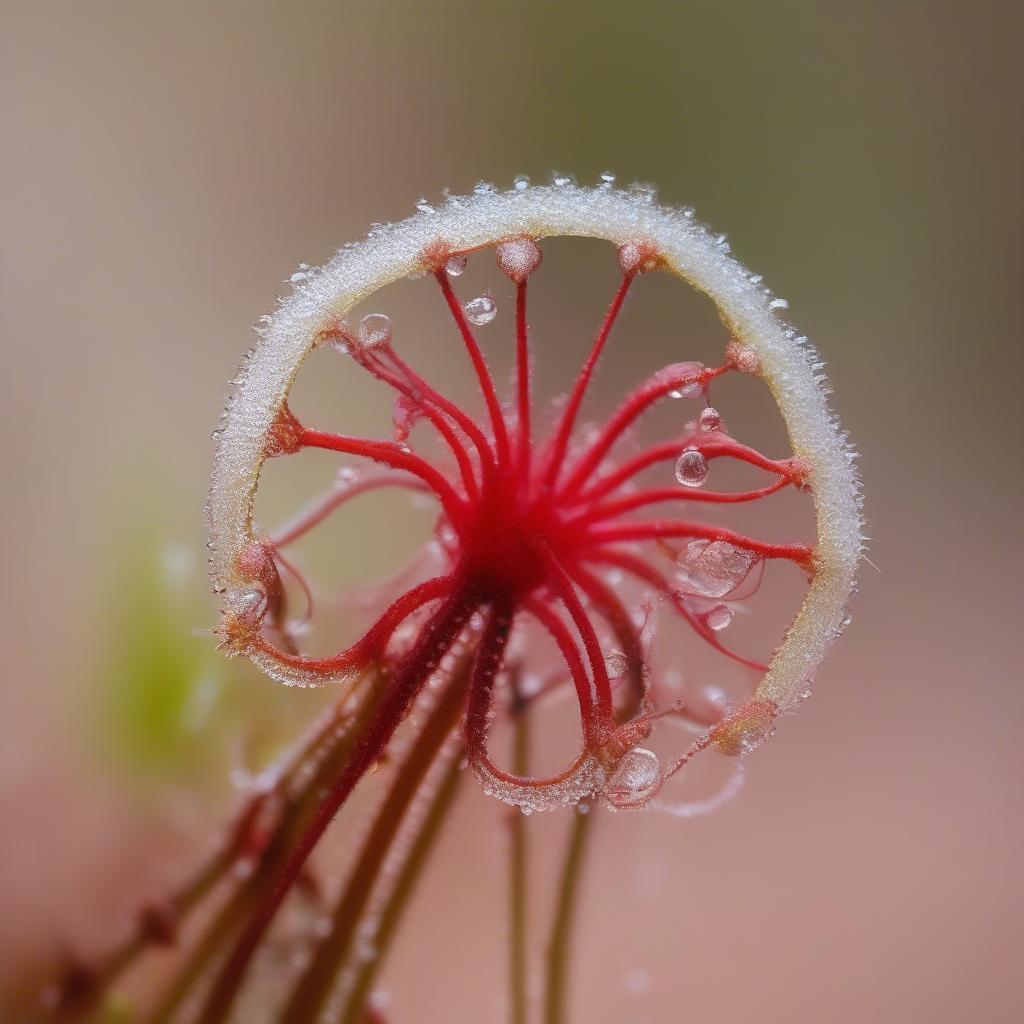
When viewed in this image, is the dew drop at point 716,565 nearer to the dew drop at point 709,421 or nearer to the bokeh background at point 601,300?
the dew drop at point 709,421

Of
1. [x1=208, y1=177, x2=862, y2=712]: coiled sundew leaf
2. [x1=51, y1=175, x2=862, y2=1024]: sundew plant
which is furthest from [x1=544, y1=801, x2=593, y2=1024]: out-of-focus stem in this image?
[x1=208, y1=177, x2=862, y2=712]: coiled sundew leaf

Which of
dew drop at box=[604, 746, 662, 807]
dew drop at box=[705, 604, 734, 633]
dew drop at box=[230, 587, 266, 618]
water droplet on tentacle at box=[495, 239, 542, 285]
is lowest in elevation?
dew drop at box=[230, 587, 266, 618]

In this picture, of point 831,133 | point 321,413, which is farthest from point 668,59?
point 321,413

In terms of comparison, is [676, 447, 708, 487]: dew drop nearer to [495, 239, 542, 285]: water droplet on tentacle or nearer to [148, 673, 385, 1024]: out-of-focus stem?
[495, 239, 542, 285]: water droplet on tentacle

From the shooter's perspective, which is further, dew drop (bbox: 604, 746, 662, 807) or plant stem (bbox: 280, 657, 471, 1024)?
plant stem (bbox: 280, 657, 471, 1024)

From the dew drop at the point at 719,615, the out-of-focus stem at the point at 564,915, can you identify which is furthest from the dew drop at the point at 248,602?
the out-of-focus stem at the point at 564,915
